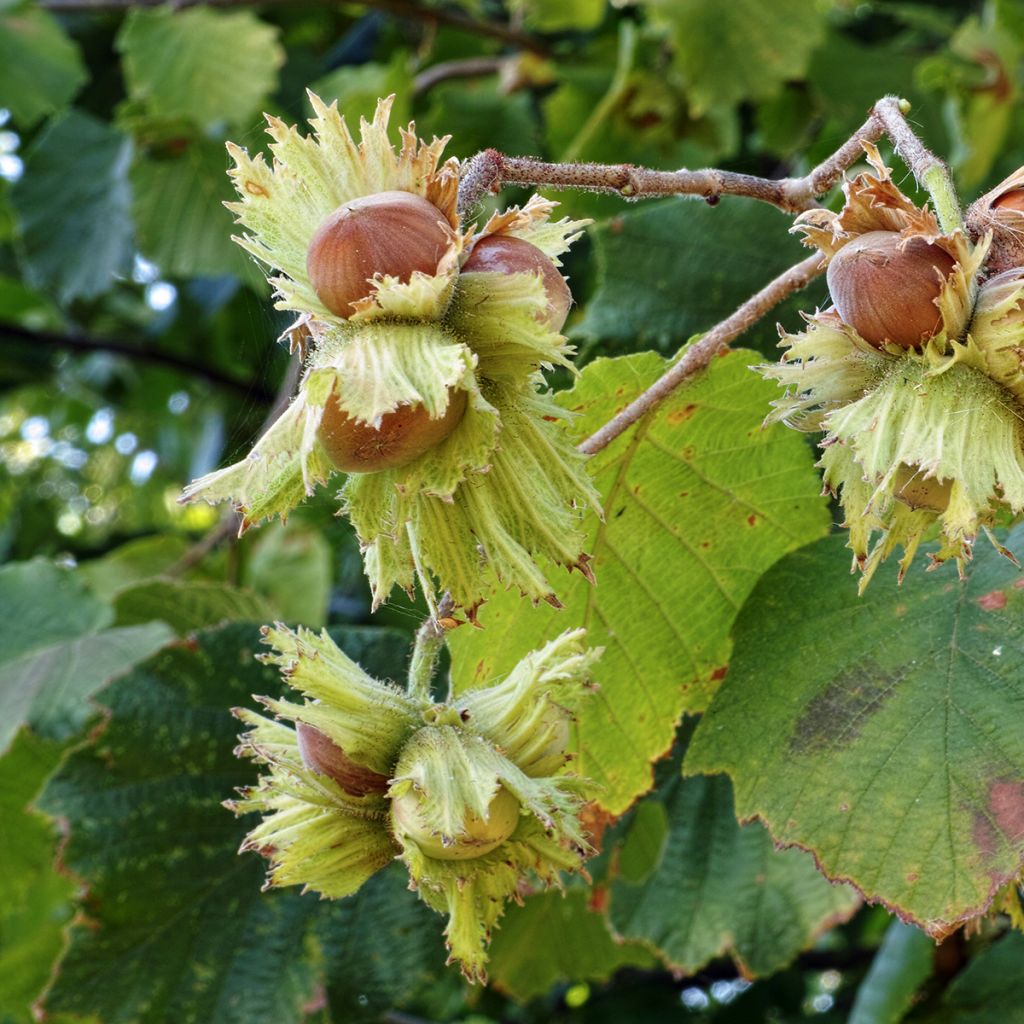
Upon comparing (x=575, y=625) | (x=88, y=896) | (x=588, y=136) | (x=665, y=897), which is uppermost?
(x=575, y=625)

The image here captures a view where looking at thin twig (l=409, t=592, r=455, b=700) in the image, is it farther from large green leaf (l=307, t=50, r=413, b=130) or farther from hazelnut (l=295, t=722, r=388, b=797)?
large green leaf (l=307, t=50, r=413, b=130)

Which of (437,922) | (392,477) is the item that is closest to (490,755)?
(392,477)

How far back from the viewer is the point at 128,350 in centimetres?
435

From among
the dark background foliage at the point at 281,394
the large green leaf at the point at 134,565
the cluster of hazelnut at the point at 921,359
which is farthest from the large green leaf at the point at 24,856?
the cluster of hazelnut at the point at 921,359

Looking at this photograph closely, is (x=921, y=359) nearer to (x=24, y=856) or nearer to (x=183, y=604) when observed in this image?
(x=183, y=604)

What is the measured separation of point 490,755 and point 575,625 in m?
0.34

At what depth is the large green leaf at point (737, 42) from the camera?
2939 millimetres

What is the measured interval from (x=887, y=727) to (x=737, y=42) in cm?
216

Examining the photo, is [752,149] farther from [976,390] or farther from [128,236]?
[976,390]

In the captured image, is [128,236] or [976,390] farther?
[128,236]

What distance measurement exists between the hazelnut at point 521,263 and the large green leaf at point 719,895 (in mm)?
1232

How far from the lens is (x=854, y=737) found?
1299 millimetres

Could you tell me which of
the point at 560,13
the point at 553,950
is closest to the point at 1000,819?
the point at 553,950

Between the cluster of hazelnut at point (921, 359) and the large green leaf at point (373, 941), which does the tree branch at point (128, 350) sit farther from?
the cluster of hazelnut at point (921, 359)
